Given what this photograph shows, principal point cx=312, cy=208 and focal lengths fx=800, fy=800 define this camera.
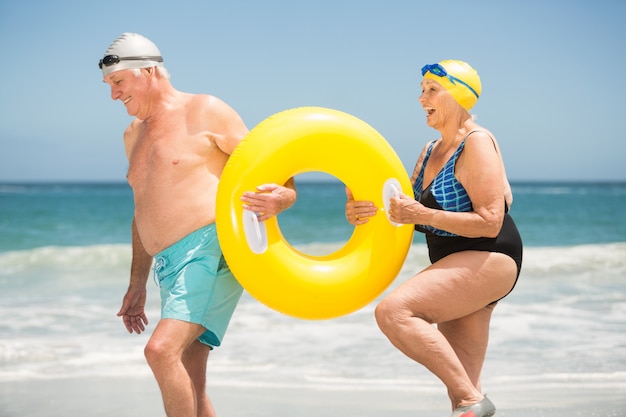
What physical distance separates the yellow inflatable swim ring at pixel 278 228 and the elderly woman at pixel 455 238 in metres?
0.10

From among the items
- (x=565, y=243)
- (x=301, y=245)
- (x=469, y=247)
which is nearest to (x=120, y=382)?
(x=469, y=247)

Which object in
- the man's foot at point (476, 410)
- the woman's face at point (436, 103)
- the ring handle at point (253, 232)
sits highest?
the woman's face at point (436, 103)

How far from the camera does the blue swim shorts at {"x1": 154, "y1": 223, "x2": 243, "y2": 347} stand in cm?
269

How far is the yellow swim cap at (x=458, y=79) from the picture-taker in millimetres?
2744

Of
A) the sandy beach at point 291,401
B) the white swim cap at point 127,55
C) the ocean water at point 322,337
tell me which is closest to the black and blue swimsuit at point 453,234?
the white swim cap at point 127,55

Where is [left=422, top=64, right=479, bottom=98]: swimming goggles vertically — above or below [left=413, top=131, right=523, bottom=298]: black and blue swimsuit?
above

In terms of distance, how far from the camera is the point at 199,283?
2725mm

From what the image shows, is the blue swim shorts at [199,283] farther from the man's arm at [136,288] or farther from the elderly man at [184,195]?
the man's arm at [136,288]

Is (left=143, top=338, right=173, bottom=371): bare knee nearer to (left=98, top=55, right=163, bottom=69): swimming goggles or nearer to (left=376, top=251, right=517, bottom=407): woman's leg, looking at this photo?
(left=376, top=251, right=517, bottom=407): woman's leg

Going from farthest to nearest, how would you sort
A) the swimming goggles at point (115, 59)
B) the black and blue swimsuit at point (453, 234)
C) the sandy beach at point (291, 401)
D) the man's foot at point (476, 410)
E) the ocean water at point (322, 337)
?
the ocean water at point (322, 337)
the sandy beach at point (291, 401)
the swimming goggles at point (115, 59)
the black and blue swimsuit at point (453, 234)
the man's foot at point (476, 410)

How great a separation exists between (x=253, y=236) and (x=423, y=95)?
0.77 m

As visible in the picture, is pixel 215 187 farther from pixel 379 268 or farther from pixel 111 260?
pixel 111 260

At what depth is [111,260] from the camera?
12102 mm

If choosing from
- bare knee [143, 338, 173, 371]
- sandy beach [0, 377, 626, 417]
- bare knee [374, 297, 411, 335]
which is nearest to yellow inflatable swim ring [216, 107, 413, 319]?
bare knee [374, 297, 411, 335]
